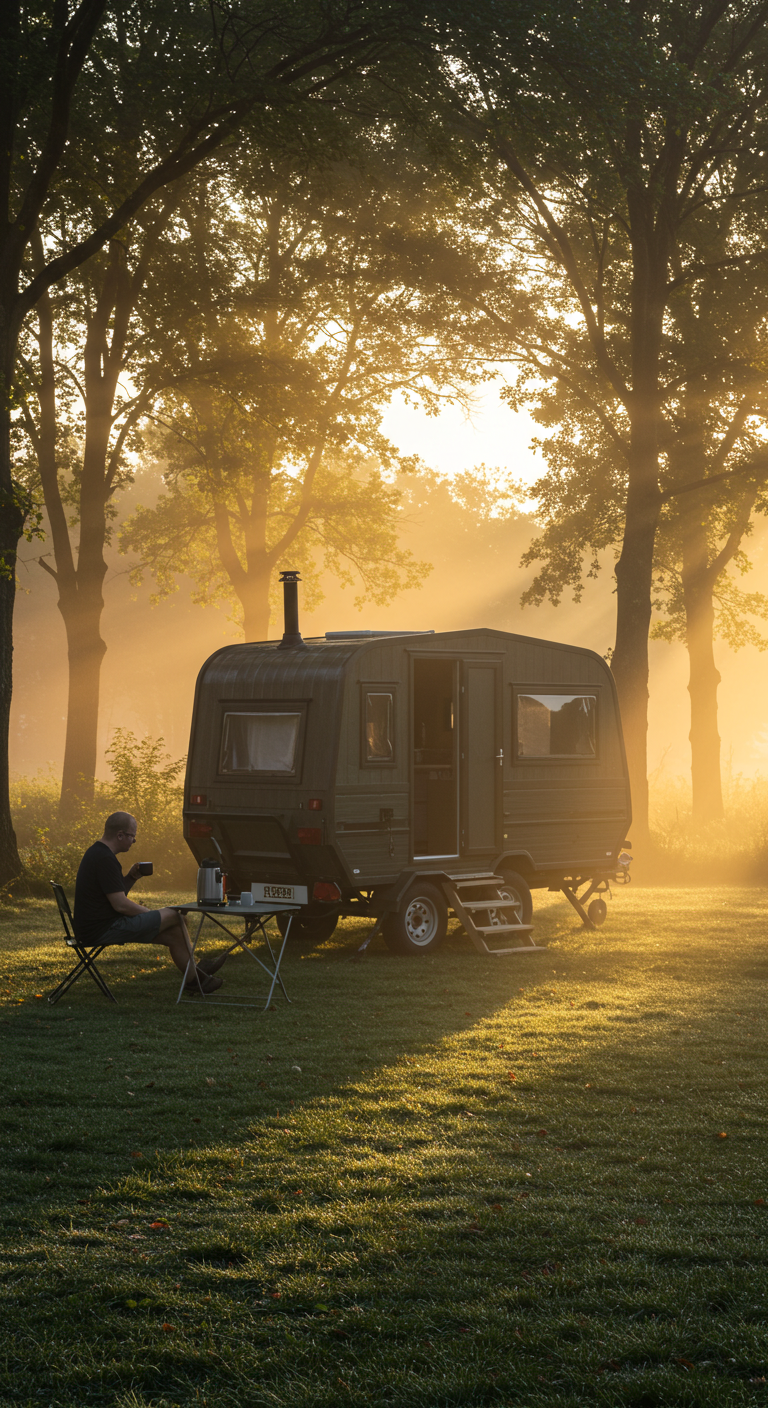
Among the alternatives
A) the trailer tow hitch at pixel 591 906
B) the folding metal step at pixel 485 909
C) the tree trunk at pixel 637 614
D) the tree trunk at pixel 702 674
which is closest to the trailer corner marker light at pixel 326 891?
the folding metal step at pixel 485 909

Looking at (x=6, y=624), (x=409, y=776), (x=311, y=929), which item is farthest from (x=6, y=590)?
(x=409, y=776)

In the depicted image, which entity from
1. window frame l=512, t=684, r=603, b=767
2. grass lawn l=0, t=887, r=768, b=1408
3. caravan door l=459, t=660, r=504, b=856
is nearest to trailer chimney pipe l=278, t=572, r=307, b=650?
caravan door l=459, t=660, r=504, b=856

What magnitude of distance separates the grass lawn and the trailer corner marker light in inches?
75.9

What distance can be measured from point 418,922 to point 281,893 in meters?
1.53

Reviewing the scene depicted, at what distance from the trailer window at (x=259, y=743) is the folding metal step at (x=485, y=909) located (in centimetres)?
217

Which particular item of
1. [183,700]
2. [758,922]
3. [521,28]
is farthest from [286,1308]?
[183,700]

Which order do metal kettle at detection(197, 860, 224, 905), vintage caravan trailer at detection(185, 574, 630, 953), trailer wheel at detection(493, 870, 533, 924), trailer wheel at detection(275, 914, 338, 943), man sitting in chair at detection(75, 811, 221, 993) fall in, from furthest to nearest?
trailer wheel at detection(493, 870, 533, 924) < trailer wheel at detection(275, 914, 338, 943) < vintage caravan trailer at detection(185, 574, 630, 953) < metal kettle at detection(197, 860, 224, 905) < man sitting in chair at detection(75, 811, 221, 993)

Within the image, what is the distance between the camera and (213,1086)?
726cm

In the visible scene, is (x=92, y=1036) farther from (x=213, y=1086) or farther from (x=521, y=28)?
(x=521, y=28)

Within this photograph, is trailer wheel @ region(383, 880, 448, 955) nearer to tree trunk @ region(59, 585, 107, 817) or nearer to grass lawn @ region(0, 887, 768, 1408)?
grass lawn @ region(0, 887, 768, 1408)

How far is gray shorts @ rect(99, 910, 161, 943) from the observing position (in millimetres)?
9812

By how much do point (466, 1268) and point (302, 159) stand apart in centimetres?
1566

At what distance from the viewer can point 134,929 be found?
9867mm

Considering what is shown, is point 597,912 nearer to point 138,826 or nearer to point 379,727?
point 379,727
